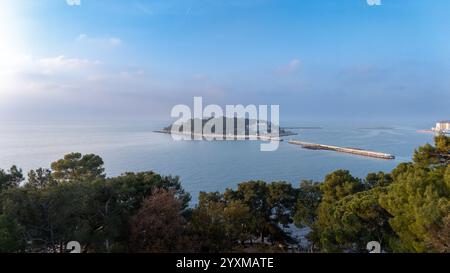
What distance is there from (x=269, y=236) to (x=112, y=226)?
5669 millimetres

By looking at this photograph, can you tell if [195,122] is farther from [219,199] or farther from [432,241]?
[432,241]

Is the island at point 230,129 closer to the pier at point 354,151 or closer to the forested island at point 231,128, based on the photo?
the forested island at point 231,128

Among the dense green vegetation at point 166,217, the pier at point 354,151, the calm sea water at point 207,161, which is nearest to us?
the dense green vegetation at point 166,217

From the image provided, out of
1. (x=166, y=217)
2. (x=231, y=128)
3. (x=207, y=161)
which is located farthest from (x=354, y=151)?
(x=166, y=217)

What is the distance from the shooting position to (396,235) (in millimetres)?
5344

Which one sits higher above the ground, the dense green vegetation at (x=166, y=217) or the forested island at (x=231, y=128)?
the forested island at (x=231, y=128)

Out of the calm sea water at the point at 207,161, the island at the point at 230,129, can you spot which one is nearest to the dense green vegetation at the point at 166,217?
the calm sea water at the point at 207,161

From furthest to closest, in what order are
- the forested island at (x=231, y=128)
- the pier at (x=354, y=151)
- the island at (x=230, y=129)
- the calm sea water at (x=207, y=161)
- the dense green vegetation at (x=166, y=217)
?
the island at (x=230, y=129) < the forested island at (x=231, y=128) < the pier at (x=354, y=151) < the calm sea water at (x=207, y=161) < the dense green vegetation at (x=166, y=217)

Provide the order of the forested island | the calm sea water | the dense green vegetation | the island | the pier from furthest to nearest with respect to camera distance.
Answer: the island, the forested island, the pier, the calm sea water, the dense green vegetation

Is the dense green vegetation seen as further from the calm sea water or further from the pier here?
the pier

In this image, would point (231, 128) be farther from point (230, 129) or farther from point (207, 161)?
point (207, 161)

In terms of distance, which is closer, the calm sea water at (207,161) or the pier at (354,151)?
the calm sea water at (207,161)

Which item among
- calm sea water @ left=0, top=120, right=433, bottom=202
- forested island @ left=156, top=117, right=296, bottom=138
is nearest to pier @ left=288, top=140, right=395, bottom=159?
calm sea water @ left=0, top=120, right=433, bottom=202
